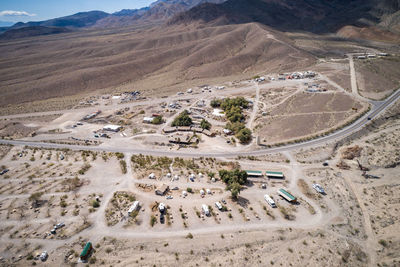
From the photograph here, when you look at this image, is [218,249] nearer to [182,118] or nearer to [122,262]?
[122,262]

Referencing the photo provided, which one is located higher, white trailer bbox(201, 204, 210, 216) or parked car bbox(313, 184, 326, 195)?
parked car bbox(313, 184, 326, 195)

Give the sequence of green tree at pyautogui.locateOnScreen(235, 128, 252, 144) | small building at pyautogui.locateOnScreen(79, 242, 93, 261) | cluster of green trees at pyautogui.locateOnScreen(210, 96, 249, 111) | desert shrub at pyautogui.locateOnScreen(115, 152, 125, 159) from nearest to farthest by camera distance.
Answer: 1. small building at pyautogui.locateOnScreen(79, 242, 93, 261)
2. desert shrub at pyautogui.locateOnScreen(115, 152, 125, 159)
3. green tree at pyautogui.locateOnScreen(235, 128, 252, 144)
4. cluster of green trees at pyautogui.locateOnScreen(210, 96, 249, 111)

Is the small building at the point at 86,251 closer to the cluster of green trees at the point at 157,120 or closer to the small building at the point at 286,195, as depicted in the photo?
the small building at the point at 286,195

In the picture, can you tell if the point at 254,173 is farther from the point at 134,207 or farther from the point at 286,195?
the point at 134,207

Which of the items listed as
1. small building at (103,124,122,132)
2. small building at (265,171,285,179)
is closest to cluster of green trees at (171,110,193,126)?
small building at (103,124,122,132)

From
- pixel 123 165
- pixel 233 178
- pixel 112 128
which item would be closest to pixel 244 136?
pixel 233 178

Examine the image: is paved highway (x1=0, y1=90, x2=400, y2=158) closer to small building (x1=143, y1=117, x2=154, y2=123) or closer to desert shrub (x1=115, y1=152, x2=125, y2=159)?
desert shrub (x1=115, y1=152, x2=125, y2=159)

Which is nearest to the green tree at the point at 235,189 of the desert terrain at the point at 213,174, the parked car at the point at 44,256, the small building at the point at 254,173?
the desert terrain at the point at 213,174
